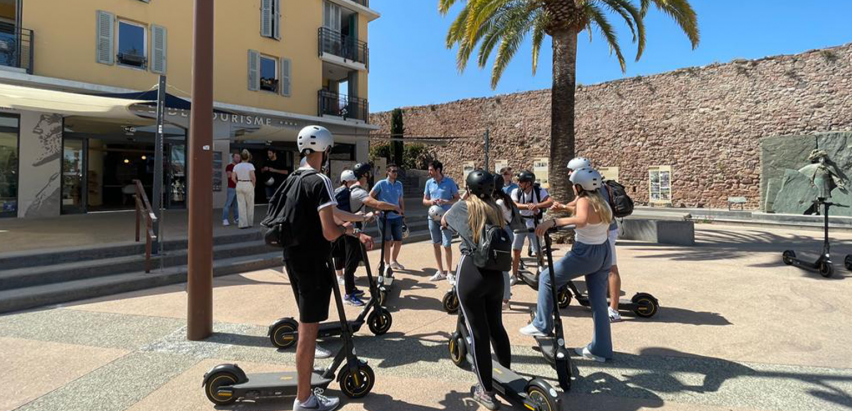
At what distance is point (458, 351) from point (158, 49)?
1436 centimetres

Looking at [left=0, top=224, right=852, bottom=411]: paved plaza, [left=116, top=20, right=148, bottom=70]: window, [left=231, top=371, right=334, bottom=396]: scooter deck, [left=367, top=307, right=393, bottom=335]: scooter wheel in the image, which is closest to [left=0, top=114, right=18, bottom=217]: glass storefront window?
[left=116, top=20, right=148, bottom=70]: window

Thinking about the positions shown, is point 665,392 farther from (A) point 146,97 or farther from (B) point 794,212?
(B) point 794,212

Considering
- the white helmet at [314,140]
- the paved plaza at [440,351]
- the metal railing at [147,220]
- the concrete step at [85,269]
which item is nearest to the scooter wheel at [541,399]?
the paved plaza at [440,351]

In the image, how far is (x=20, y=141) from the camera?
35.3 ft

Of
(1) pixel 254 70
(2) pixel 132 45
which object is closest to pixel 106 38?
(2) pixel 132 45

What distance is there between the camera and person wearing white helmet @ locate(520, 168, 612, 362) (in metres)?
3.51

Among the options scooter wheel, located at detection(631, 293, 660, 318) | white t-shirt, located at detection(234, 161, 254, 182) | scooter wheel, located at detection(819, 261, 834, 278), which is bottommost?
scooter wheel, located at detection(631, 293, 660, 318)

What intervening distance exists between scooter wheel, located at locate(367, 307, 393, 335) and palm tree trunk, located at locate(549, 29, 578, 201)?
7.21m

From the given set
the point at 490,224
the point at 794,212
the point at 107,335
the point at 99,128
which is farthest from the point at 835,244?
the point at 99,128

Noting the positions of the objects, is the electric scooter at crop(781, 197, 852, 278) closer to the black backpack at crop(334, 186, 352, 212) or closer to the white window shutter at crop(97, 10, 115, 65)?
the black backpack at crop(334, 186, 352, 212)

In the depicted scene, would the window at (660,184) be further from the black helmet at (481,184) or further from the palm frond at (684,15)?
the black helmet at (481,184)

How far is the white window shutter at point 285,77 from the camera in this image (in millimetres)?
16969

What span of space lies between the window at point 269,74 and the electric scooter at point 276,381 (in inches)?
607

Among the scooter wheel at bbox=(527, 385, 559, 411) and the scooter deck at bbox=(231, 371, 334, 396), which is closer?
the scooter wheel at bbox=(527, 385, 559, 411)
